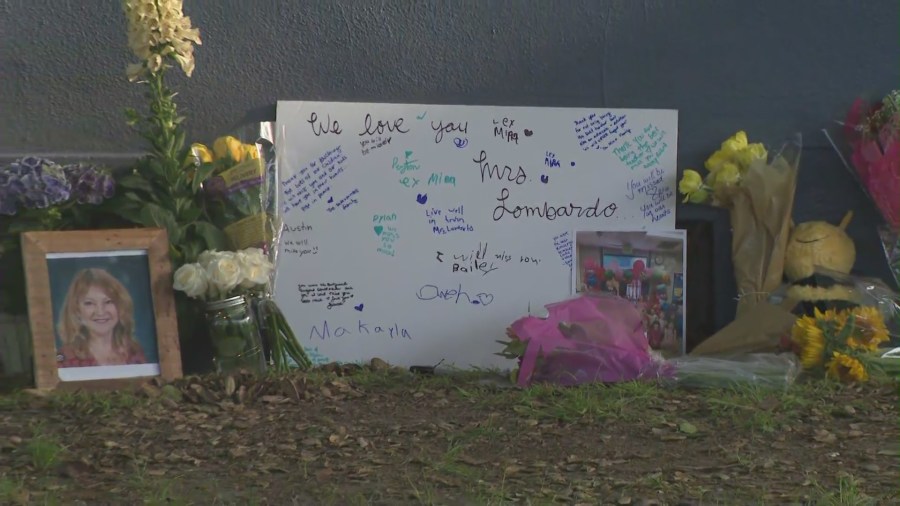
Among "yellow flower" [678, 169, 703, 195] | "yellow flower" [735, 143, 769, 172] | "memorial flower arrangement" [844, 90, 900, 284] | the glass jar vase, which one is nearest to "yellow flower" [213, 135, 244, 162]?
the glass jar vase

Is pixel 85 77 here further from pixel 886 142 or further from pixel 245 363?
pixel 886 142

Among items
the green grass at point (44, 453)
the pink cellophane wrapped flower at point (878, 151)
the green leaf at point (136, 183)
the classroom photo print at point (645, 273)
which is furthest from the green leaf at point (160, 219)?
the pink cellophane wrapped flower at point (878, 151)

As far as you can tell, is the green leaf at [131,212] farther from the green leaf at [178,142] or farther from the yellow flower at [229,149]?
the yellow flower at [229,149]

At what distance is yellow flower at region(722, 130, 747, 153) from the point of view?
421 cm

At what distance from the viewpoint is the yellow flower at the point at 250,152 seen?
3.93 m

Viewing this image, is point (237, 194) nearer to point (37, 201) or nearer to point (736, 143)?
point (37, 201)

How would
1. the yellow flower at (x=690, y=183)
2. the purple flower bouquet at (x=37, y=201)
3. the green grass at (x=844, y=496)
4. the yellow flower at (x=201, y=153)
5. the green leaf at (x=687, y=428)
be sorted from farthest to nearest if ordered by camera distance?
the yellow flower at (x=690, y=183), the yellow flower at (x=201, y=153), the purple flower bouquet at (x=37, y=201), the green leaf at (x=687, y=428), the green grass at (x=844, y=496)

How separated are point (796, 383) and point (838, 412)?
0.32 m

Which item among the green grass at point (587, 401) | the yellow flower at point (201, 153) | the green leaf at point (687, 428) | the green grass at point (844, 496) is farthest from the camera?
the yellow flower at point (201, 153)

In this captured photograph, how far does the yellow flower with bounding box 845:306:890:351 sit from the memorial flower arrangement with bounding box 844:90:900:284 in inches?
18.9

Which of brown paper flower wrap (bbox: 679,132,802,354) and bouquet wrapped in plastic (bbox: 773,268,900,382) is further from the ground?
brown paper flower wrap (bbox: 679,132,802,354)

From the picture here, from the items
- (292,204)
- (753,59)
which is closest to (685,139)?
(753,59)

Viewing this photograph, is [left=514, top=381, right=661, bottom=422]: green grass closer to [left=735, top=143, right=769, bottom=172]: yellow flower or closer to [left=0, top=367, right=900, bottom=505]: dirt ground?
[left=0, top=367, right=900, bottom=505]: dirt ground

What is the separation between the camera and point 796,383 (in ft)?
12.3
